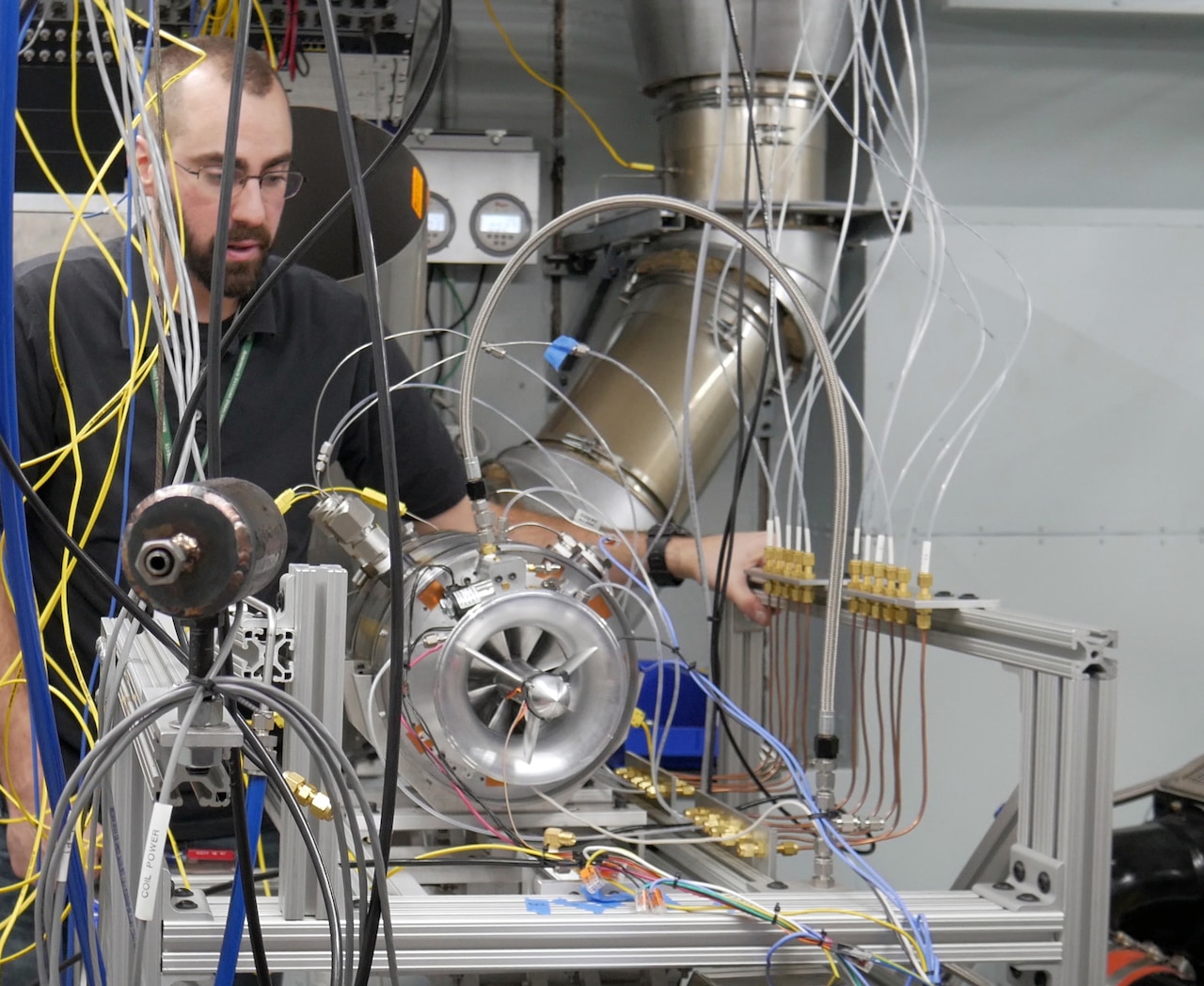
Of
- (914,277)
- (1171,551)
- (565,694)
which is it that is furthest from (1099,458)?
(565,694)

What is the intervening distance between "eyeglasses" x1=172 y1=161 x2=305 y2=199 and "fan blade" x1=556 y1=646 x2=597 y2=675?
66cm

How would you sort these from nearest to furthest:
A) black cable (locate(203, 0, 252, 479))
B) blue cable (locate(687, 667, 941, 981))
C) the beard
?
1. black cable (locate(203, 0, 252, 479))
2. blue cable (locate(687, 667, 941, 981))
3. the beard

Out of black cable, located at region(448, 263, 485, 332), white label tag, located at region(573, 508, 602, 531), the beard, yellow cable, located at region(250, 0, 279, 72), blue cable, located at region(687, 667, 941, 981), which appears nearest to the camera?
blue cable, located at region(687, 667, 941, 981)

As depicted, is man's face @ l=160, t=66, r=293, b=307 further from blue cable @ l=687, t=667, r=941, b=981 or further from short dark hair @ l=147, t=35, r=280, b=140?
blue cable @ l=687, t=667, r=941, b=981

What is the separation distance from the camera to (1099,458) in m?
3.02

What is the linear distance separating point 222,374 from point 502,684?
616 mm

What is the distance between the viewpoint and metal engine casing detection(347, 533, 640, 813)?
4.46 feet

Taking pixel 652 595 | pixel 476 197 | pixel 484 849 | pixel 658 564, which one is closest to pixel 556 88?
pixel 476 197

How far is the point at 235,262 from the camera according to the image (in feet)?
5.71

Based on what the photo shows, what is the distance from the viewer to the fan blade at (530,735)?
1.38m

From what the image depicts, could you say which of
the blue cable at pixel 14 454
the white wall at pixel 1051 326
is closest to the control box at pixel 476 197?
the white wall at pixel 1051 326

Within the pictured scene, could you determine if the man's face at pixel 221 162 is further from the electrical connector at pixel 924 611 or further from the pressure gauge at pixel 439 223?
the pressure gauge at pixel 439 223

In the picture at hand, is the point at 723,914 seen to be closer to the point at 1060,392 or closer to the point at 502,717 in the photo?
the point at 502,717

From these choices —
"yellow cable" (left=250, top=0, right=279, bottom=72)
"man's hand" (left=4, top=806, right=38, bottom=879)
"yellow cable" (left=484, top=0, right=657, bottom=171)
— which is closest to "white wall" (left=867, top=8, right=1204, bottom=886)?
"yellow cable" (left=484, top=0, right=657, bottom=171)
